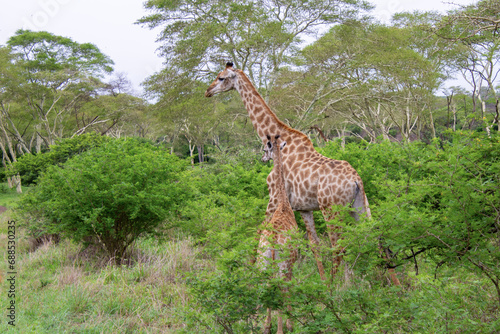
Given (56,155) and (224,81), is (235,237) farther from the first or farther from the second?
(56,155)

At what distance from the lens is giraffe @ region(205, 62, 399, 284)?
4520 millimetres

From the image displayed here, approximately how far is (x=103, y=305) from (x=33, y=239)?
485 cm

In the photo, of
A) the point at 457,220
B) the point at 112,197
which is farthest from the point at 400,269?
the point at 112,197

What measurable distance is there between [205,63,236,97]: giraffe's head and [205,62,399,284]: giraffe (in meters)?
0.07

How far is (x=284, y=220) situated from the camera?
12.4 feet

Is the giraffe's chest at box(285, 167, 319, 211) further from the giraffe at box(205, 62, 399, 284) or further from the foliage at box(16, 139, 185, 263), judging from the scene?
the foliage at box(16, 139, 185, 263)

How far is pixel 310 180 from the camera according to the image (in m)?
4.85

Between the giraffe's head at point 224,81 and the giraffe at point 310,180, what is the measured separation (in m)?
0.07

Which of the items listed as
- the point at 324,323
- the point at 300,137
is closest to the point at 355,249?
the point at 324,323

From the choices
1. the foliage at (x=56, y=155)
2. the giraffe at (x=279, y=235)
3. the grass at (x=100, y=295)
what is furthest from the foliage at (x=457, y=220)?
the foliage at (x=56, y=155)

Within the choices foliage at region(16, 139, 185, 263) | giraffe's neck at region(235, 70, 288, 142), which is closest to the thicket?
giraffe's neck at region(235, 70, 288, 142)

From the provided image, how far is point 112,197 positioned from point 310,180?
323 cm

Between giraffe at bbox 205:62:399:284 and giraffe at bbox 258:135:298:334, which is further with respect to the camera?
giraffe at bbox 205:62:399:284

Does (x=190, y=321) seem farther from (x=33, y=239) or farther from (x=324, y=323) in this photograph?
(x=33, y=239)
